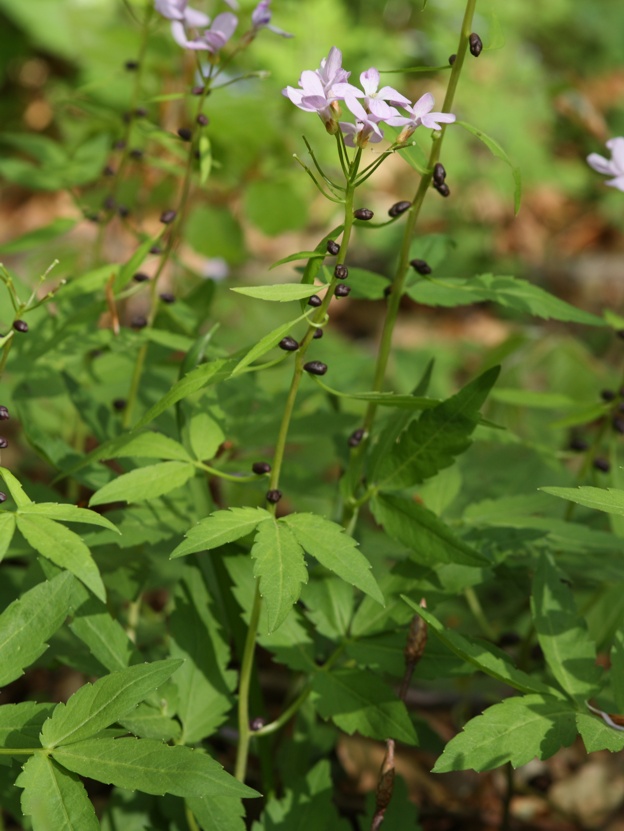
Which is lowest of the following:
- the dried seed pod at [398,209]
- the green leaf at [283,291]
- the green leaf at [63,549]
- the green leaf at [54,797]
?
the green leaf at [54,797]

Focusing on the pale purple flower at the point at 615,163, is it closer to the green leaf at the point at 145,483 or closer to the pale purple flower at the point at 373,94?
the pale purple flower at the point at 373,94

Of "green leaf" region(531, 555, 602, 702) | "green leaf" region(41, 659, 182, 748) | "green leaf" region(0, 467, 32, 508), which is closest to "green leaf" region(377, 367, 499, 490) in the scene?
"green leaf" region(531, 555, 602, 702)

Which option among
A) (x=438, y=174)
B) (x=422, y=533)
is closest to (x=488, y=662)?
(x=422, y=533)

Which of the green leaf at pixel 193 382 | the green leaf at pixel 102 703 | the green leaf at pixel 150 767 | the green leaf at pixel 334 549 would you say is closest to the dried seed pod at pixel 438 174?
the green leaf at pixel 193 382

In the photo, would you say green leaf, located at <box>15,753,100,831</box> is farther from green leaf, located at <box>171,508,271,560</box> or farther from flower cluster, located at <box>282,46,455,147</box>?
flower cluster, located at <box>282,46,455,147</box>

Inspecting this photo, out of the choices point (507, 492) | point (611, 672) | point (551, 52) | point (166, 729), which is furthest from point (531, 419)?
point (551, 52)

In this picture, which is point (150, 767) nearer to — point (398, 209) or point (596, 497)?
point (596, 497)

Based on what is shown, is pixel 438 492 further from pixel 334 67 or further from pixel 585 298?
pixel 585 298
